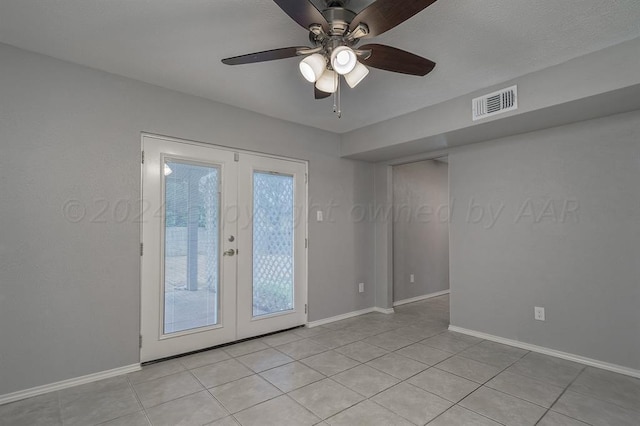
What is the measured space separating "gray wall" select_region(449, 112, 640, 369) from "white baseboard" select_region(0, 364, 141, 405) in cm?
350

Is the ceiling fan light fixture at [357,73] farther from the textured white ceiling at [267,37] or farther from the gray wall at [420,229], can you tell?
the gray wall at [420,229]

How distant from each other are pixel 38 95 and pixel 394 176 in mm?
4289

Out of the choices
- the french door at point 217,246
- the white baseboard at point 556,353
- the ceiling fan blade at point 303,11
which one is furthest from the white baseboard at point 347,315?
the ceiling fan blade at point 303,11

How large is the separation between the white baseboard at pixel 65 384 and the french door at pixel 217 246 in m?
0.18

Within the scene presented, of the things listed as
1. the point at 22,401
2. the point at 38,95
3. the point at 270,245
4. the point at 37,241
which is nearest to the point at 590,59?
the point at 270,245

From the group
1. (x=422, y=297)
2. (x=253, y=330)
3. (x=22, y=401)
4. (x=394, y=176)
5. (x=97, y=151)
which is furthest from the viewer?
(x=422, y=297)

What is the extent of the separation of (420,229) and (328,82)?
13.5 feet

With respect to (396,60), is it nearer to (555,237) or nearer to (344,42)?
(344,42)

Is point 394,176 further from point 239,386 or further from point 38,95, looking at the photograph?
point 38,95

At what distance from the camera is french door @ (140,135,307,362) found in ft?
9.82

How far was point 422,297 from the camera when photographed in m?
5.57

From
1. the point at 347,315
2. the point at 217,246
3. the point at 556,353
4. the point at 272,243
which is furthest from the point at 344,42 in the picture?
the point at 347,315

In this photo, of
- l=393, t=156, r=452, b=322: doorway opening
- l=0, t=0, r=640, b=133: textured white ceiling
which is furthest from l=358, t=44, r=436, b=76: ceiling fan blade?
l=393, t=156, r=452, b=322: doorway opening

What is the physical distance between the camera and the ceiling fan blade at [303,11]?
1454 millimetres
